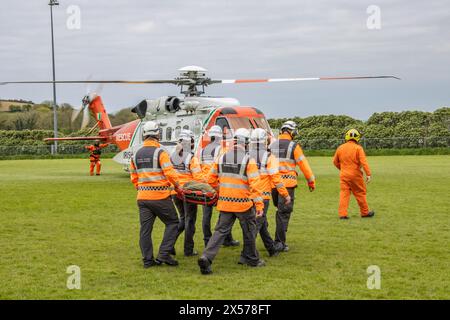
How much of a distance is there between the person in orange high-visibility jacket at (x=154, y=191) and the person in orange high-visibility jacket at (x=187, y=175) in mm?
760

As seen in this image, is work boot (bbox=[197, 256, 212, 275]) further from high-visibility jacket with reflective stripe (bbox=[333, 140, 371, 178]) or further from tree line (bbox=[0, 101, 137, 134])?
tree line (bbox=[0, 101, 137, 134])

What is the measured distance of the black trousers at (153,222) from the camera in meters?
8.93

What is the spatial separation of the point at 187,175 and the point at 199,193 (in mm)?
1044

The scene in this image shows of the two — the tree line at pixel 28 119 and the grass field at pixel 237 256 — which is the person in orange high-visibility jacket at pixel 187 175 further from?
the tree line at pixel 28 119

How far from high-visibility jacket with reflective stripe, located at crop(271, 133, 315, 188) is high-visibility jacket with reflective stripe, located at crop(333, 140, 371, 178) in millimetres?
3060

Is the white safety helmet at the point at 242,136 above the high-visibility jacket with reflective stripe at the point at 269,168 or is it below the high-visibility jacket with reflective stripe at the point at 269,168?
above

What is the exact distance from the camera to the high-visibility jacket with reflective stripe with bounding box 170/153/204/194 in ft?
32.4

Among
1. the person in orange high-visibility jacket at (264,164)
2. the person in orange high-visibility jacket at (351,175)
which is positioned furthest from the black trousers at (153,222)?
the person in orange high-visibility jacket at (351,175)
